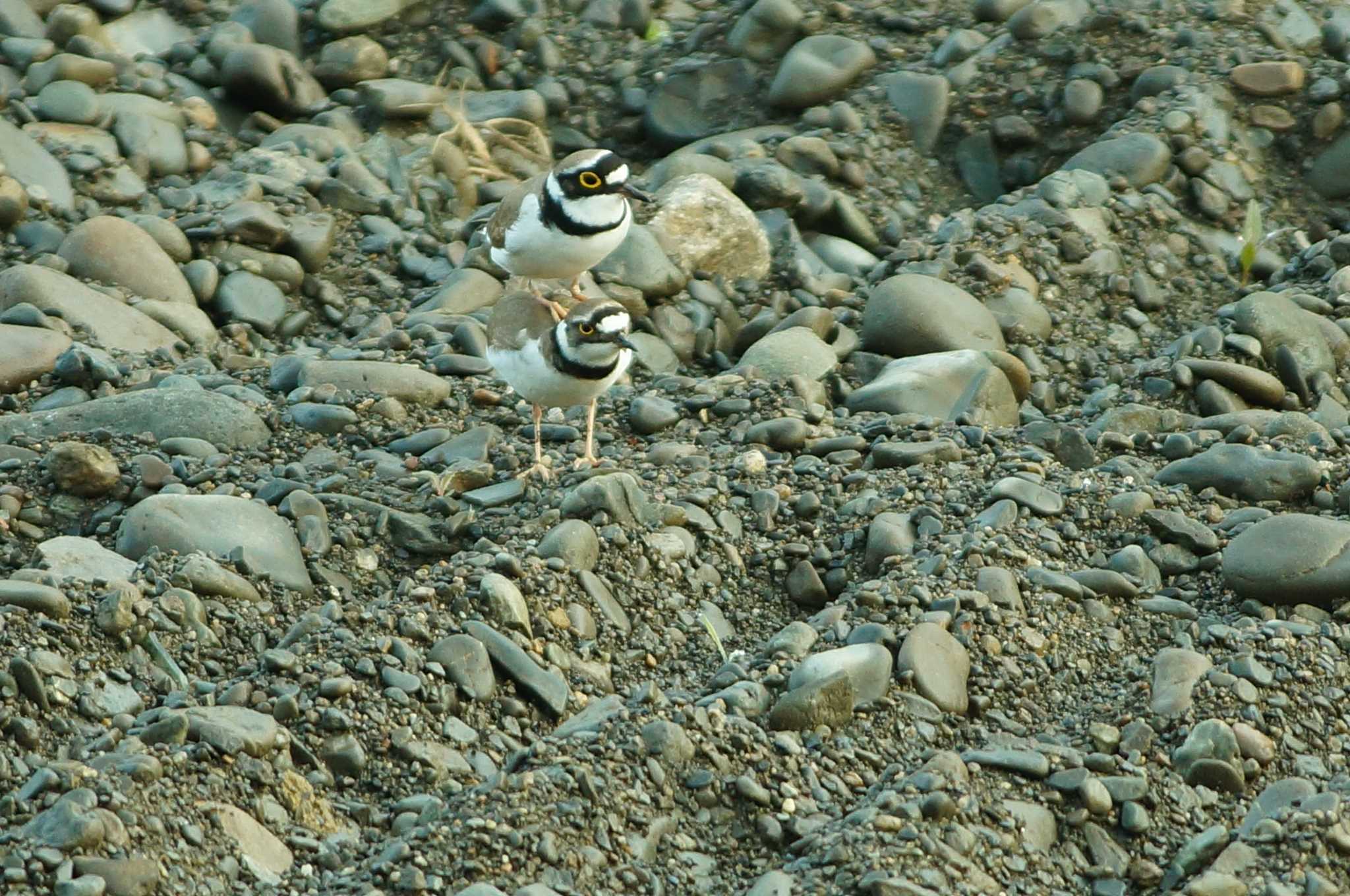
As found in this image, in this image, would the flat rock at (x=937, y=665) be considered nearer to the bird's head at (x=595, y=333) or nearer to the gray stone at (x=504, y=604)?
the gray stone at (x=504, y=604)

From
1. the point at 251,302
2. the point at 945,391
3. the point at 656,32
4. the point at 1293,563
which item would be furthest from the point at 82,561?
the point at 656,32

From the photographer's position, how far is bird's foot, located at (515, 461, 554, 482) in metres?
6.37

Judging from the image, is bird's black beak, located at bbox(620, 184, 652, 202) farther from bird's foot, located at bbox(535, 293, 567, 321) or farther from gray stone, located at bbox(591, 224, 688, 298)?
Result: gray stone, located at bbox(591, 224, 688, 298)

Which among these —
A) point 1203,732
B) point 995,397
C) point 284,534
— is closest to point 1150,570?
point 1203,732

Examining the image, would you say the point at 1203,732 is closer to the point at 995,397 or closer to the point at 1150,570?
the point at 1150,570

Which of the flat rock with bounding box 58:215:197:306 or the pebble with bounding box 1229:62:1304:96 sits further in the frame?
the pebble with bounding box 1229:62:1304:96

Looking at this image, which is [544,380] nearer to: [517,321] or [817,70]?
[517,321]

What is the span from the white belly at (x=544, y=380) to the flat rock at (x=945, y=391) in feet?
4.34

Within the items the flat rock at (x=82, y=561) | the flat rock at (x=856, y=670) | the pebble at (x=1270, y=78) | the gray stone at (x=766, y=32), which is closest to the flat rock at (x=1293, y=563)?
the flat rock at (x=856, y=670)

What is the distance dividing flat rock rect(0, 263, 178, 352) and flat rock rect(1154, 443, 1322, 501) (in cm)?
470

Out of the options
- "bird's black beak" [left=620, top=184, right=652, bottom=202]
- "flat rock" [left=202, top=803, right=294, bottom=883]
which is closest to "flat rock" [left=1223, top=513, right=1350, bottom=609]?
"bird's black beak" [left=620, top=184, right=652, bottom=202]

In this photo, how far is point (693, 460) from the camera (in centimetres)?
657

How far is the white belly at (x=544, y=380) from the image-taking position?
632 centimetres

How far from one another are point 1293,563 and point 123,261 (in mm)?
5799
